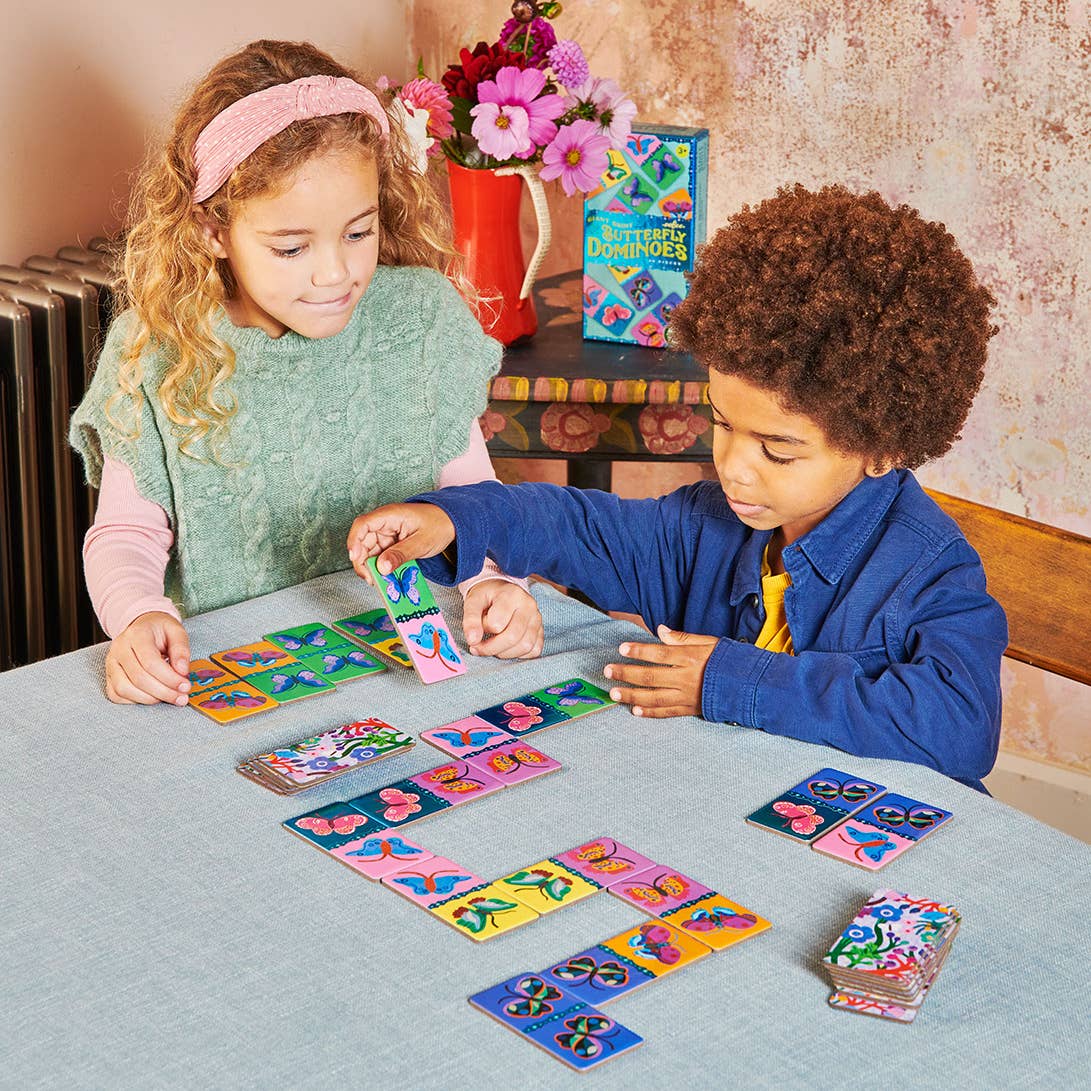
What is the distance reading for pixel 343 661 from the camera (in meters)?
1.44

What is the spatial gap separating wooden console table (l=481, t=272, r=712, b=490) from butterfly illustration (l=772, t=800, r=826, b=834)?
1.17 m

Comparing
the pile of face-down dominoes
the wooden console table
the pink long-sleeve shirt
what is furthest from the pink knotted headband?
the pile of face-down dominoes

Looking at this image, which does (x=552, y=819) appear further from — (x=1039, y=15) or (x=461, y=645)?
(x=1039, y=15)

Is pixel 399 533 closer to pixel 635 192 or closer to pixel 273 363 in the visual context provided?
pixel 273 363

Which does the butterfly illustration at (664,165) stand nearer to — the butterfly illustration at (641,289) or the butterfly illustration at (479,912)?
the butterfly illustration at (641,289)

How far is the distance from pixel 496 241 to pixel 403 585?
3.48 feet

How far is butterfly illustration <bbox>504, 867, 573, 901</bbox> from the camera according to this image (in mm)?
1071

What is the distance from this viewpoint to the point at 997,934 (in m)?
1.04

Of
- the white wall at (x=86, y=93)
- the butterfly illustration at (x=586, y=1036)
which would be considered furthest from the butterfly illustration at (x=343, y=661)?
the white wall at (x=86, y=93)

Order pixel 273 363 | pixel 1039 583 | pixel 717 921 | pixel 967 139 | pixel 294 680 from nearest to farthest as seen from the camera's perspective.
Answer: pixel 717 921 → pixel 294 680 → pixel 1039 583 → pixel 273 363 → pixel 967 139

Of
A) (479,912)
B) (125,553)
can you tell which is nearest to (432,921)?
(479,912)

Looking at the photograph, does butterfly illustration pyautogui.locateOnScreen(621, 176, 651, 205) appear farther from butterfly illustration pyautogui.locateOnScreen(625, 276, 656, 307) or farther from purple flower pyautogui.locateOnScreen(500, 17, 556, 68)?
purple flower pyautogui.locateOnScreen(500, 17, 556, 68)

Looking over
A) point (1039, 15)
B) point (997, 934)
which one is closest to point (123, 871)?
point (997, 934)

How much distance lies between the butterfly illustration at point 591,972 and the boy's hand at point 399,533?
0.58 metres
